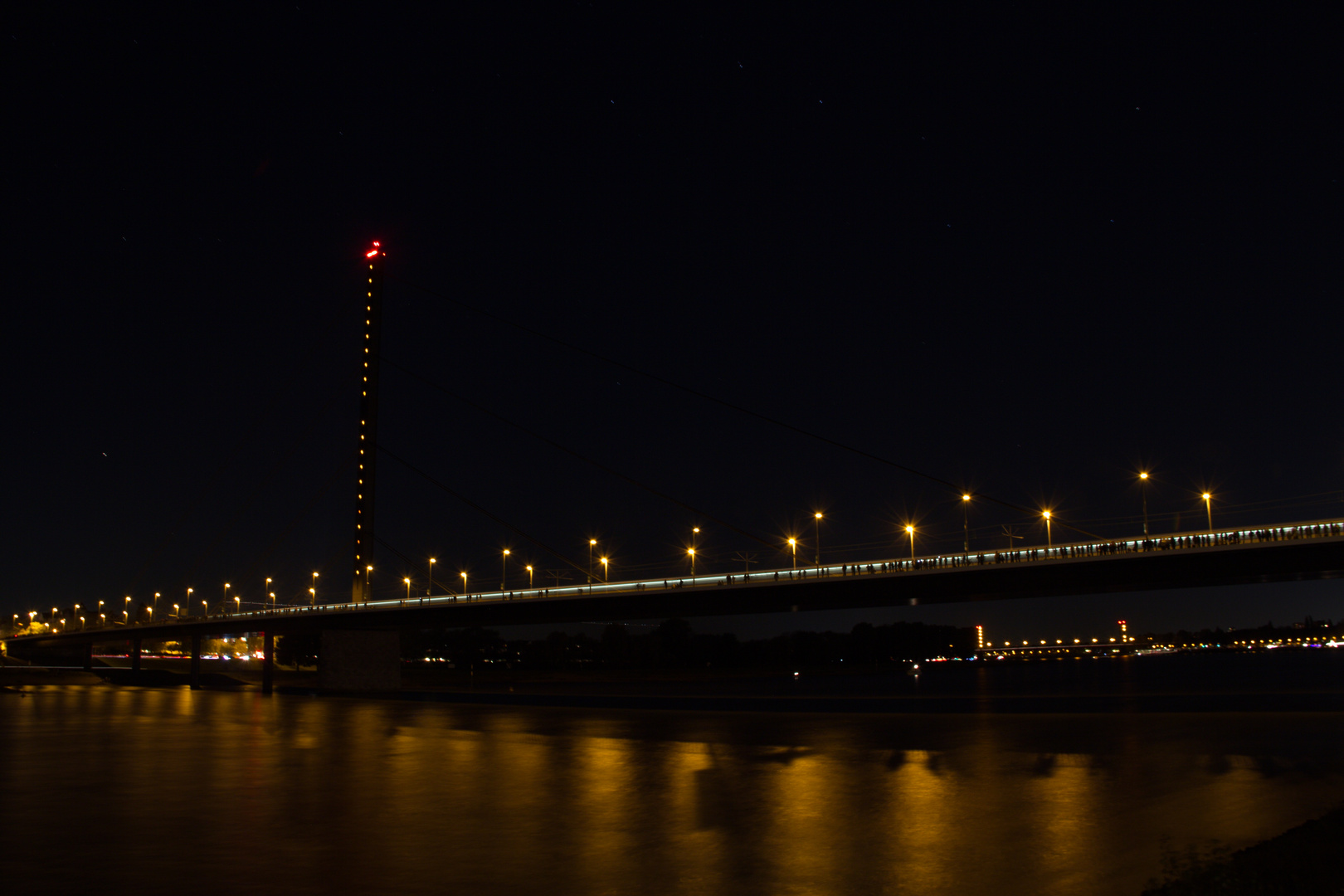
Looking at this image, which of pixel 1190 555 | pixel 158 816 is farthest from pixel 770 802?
pixel 1190 555

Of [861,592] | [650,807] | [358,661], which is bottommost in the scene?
[358,661]

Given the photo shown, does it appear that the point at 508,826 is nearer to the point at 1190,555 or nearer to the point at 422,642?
the point at 1190,555

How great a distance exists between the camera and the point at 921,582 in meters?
55.5

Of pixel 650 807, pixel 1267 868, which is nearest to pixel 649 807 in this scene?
pixel 650 807

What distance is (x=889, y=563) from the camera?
56.8 meters

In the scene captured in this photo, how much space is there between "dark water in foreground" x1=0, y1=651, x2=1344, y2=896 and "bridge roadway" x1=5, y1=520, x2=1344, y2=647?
48.6 ft

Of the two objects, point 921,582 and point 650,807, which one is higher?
point 921,582

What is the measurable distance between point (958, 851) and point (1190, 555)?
4003 centimetres

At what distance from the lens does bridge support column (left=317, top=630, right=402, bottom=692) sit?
265 feet

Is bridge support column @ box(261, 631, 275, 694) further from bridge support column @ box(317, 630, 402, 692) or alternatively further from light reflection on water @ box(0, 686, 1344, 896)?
light reflection on water @ box(0, 686, 1344, 896)

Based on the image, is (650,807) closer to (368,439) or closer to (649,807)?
(649,807)

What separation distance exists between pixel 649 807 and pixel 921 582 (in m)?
40.9

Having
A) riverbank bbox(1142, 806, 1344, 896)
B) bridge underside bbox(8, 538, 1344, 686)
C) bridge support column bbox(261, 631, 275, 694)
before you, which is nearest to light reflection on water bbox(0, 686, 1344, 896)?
riverbank bbox(1142, 806, 1344, 896)

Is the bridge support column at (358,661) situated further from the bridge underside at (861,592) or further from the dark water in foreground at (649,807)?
the dark water in foreground at (649,807)
